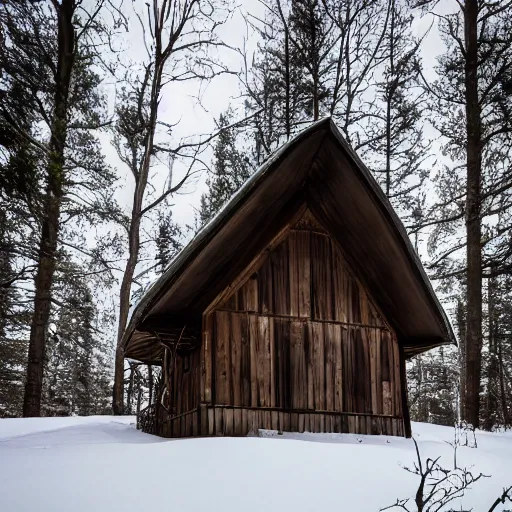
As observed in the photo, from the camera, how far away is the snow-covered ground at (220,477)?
4504 millimetres

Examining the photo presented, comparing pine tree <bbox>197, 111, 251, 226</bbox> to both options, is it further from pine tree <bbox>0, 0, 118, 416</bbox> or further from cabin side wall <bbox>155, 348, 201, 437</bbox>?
cabin side wall <bbox>155, 348, 201, 437</bbox>

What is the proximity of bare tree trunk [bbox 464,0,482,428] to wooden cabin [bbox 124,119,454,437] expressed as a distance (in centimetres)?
373

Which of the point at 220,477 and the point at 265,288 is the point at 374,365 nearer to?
the point at 265,288

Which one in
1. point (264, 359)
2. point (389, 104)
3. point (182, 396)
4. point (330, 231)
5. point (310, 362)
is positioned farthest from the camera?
point (389, 104)

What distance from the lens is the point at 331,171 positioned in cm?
883

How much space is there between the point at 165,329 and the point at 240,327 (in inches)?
45.6

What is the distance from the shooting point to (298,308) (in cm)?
920

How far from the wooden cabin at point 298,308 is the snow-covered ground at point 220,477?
2.14 meters

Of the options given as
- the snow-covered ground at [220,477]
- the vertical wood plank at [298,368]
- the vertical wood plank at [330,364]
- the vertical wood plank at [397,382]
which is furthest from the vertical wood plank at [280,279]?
the snow-covered ground at [220,477]

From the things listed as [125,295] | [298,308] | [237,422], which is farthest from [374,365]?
[125,295]

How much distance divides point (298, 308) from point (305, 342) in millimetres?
543

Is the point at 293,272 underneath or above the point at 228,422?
above

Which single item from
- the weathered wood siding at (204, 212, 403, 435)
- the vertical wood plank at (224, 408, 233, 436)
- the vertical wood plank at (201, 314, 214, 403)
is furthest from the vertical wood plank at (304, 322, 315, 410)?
the vertical wood plank at (201, 314, 214, 403)

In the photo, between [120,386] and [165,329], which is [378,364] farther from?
[120,386]
